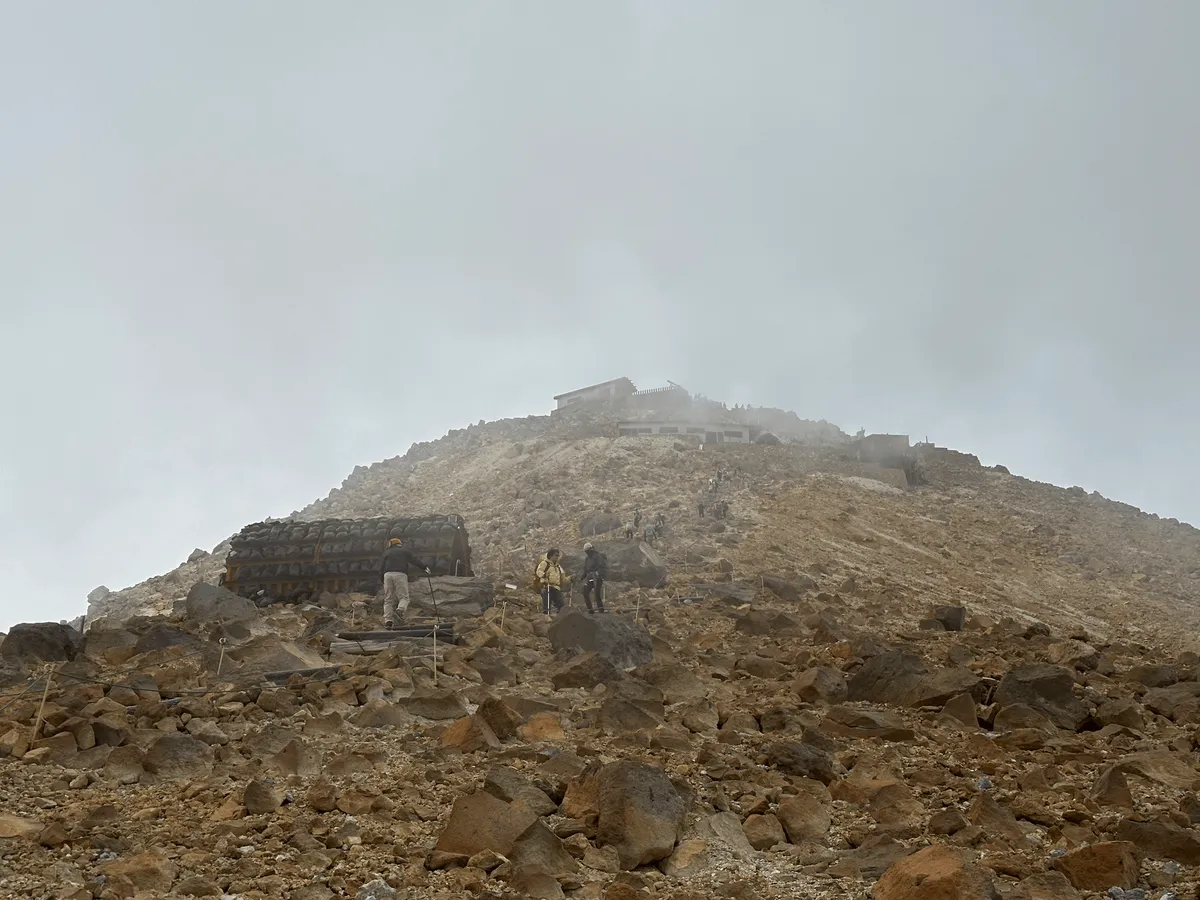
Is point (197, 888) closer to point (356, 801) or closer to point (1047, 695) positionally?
point (356, 801)

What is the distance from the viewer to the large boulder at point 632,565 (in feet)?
61.0

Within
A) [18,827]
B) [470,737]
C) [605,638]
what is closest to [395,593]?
[605,638]

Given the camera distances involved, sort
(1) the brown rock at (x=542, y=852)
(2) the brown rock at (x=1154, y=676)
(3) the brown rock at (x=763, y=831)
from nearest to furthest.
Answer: (1) the brown rock at (x=542, y=852)
(3) the brown rock at (x=763, y=831)
(2) the brown rock at (x=1154, y=676)

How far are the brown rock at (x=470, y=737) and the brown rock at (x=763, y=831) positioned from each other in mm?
2294

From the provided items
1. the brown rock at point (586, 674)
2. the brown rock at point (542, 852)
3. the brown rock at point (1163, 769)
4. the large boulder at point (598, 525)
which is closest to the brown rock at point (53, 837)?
the brown rock at point (542, 852)

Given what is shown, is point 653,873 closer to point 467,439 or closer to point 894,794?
point 894,794

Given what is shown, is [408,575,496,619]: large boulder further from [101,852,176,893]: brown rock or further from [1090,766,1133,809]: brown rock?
[1090,766,1133,809]: brown rock

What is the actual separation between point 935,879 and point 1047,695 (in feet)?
17.0

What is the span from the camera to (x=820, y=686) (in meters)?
9.41

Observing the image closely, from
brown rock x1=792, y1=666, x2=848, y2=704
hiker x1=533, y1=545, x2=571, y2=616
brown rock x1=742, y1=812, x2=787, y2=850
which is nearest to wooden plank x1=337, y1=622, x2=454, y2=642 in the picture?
hiker x1=533, y1=545, x2=571, y2=616

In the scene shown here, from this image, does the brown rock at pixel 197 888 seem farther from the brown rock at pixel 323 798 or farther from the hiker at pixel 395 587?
the hiker at pixel 395 587

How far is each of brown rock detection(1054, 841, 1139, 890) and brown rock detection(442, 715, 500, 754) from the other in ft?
13.6

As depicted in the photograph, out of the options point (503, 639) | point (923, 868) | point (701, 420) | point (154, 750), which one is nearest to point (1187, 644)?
point (503, 639)

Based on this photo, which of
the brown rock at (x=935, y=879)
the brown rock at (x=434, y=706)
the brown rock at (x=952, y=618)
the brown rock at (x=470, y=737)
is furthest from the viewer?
the brown rock at (x=952, y=618)
